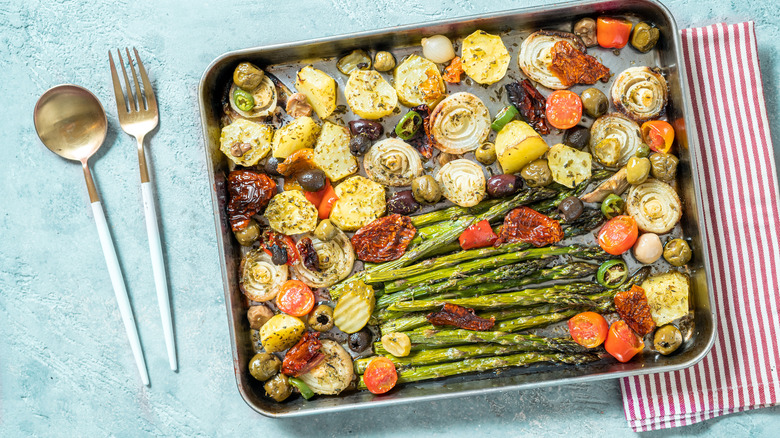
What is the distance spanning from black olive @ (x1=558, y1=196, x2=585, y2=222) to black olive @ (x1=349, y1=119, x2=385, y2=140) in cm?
149

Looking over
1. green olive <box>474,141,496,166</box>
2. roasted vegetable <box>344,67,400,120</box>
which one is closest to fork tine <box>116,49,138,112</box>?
roasted vegetable <box>344,67,400,120</box>

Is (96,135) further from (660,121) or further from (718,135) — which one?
(718,135)

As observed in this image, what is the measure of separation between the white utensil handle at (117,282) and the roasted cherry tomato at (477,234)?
267 centimetres

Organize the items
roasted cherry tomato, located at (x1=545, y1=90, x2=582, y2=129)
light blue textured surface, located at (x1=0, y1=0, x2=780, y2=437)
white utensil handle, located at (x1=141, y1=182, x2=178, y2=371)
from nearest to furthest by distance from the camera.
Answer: roasted cherry tomato, located at (x1=545, y1=90, x2=582, y2=129) < white utensil handle, located at (x1=141, y1=182, x2=178, y2=371) < light blue textured surface, located at (x1=0, y1=0, x2=780, y2=437)

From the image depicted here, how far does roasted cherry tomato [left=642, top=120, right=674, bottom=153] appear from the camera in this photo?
4.18 meters

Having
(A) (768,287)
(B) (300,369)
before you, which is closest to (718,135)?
(A) (768,287)

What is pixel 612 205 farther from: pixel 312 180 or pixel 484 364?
pixel 312 180

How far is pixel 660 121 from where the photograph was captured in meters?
4.25

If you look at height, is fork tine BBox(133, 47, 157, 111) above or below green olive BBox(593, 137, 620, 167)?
above

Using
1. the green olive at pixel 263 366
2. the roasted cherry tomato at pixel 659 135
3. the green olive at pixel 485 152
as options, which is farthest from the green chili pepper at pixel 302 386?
the roasted cherry tomato at pixel 659 135

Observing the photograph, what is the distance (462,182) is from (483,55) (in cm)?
96

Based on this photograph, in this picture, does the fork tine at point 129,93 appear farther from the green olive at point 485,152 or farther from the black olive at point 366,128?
the green olive at point 485,152

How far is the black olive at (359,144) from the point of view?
13.8 ft

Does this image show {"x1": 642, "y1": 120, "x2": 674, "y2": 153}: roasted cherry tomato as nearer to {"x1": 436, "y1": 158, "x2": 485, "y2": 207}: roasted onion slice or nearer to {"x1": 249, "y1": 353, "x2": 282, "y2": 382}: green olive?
{"x1": 436, "y1": 158, "x2": 485, "y2": 207}: roasted onion slice
